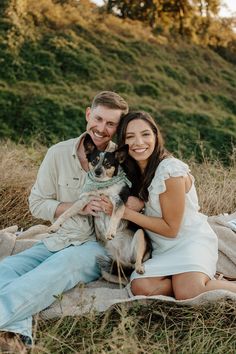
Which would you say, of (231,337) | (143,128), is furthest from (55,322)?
(143,128)

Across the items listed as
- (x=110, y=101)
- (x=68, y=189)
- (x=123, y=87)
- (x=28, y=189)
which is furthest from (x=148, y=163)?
(x=123, y=87)

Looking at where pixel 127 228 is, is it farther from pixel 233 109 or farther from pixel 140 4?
pixel 140 4

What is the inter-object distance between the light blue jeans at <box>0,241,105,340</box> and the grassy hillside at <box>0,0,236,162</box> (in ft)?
40.4

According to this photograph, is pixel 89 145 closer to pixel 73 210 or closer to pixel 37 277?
pixel 73 210

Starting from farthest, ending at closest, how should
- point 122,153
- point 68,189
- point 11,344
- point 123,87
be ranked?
point 123,87 → point 68,189 → point 122,153 → point 11,344

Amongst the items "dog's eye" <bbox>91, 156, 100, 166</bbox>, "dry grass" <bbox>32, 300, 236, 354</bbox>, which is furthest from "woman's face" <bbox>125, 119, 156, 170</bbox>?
"dry grass" <bbox>32, 300, 236, 354</bbox>

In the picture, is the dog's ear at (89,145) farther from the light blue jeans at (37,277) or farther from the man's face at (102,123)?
the light blue jeans at (37,277)

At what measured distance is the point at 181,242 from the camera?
3969mm

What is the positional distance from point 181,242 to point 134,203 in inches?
18.7

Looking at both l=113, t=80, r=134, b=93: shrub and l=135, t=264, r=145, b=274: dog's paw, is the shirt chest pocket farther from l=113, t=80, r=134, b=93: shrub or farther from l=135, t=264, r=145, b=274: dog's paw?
l=113, t=80, r=134, b=93: shrub

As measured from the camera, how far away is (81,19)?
926 inches

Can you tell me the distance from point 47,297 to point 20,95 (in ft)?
50.8

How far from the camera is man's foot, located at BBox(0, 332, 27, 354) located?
127 inches

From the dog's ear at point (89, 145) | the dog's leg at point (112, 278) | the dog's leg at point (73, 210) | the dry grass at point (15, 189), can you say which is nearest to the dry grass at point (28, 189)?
the dry grass at point (15, 189)
